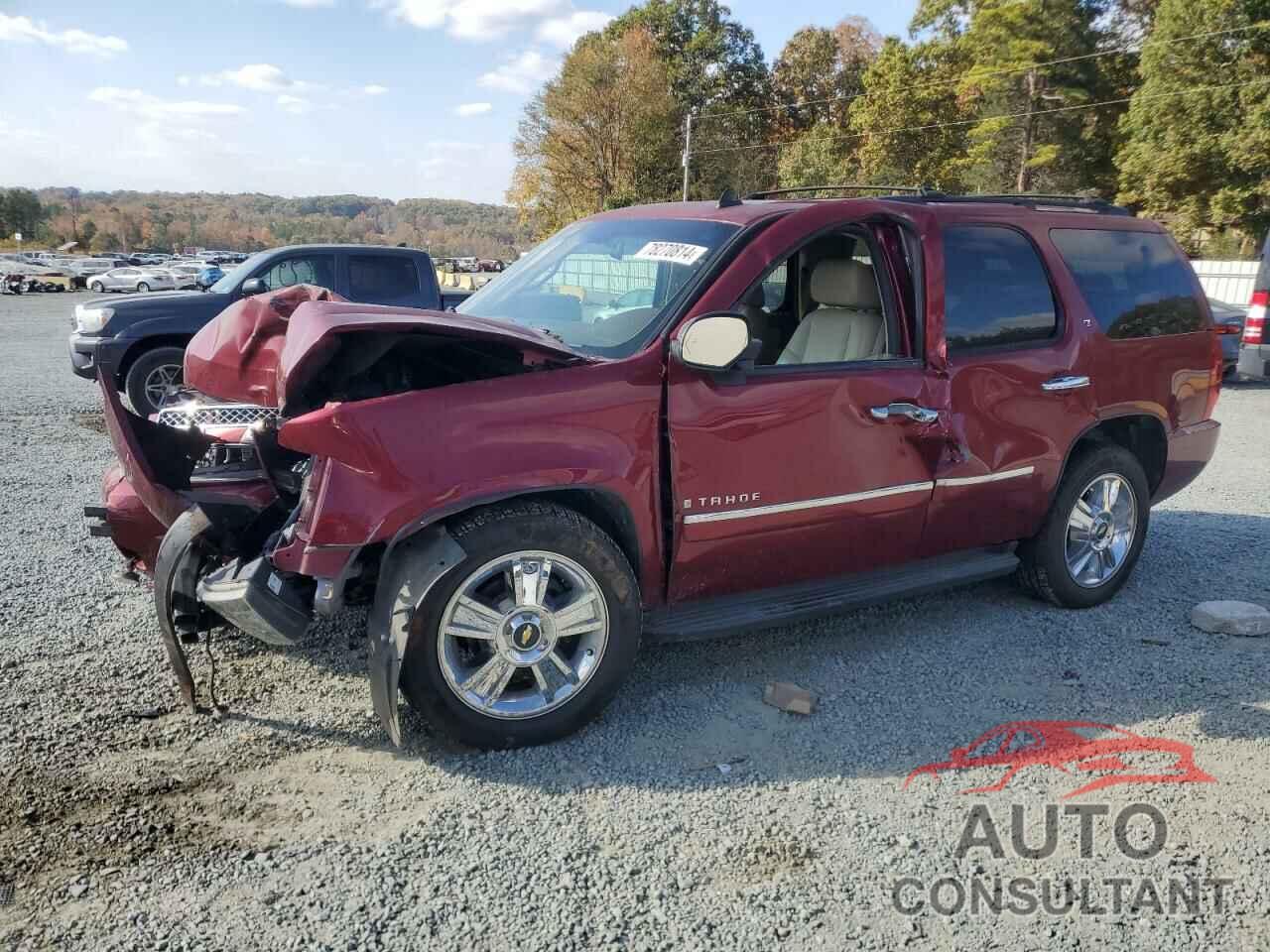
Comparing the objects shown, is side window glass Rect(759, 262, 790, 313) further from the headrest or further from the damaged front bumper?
the damaged front bumper

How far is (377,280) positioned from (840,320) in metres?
7.71

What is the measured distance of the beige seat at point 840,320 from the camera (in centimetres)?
421

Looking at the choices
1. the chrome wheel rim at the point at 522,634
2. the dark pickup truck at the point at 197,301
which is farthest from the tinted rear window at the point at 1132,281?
the dark pickup truck at the point at 197,301

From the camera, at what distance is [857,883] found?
271 cm

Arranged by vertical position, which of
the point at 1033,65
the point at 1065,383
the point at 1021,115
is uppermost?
the point at 1033,65

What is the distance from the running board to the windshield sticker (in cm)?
137

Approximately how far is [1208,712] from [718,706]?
195cm

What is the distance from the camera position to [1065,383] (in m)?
4.46

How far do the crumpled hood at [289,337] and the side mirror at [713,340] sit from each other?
0.40 m

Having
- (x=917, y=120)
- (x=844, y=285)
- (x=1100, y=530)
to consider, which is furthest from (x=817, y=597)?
(x=917, y=120)

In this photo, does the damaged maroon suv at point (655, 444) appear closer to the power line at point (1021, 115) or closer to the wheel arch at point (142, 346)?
the wheel arch at point (142, 346)

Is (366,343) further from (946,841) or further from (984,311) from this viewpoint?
(984,311)

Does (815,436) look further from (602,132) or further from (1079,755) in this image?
(602,132)

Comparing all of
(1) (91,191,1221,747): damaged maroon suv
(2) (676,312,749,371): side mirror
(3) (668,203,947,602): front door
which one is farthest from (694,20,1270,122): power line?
(2) (676,312,749,371): side mirror
